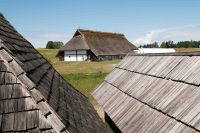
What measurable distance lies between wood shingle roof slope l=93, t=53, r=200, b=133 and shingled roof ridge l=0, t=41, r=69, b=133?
235cm

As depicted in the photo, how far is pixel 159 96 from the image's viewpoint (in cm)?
845

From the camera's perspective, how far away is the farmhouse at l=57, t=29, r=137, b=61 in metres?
71.4

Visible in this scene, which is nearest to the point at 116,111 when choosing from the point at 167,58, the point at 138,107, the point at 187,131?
the point at 138,107

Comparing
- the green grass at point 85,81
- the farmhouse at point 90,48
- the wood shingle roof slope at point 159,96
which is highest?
the farmhouse at point 90,48

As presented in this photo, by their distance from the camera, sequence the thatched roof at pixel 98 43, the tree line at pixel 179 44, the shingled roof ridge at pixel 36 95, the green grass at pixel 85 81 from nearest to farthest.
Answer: the shingled roof ridge at pixel 36 95 → the green grass at pixel 85 81 → the thatched roof at pixel 98 43 → the tree line at pixel 179 44

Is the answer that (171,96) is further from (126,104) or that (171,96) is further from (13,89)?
(13,89)

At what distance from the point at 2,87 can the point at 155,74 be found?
5983 millimetres

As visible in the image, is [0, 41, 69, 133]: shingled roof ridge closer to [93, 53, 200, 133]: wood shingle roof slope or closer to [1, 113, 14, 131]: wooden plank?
[1, 113, 14, 131]: wooden plank

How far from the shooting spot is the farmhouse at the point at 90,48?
71.4 m

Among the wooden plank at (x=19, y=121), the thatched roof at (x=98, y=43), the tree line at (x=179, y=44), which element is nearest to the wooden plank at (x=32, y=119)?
the wooden plank at (x=19, y=121)

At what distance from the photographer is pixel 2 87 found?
5.17 m

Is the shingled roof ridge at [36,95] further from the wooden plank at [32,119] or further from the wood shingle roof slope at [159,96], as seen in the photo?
the wood shingle roof slope at [159,96]

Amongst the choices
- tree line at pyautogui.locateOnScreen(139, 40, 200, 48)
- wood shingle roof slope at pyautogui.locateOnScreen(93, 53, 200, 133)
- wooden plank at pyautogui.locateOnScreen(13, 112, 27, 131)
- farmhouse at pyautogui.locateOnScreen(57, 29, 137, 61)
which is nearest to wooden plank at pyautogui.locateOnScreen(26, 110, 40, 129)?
wooden plank at pyautogui.locateOnScreen(13, 112, 27, 131)

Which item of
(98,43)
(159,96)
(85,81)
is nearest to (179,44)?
(98,43)
